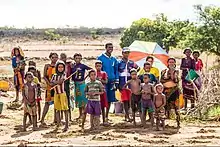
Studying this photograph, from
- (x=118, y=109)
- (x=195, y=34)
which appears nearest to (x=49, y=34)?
(x=195, y=34)

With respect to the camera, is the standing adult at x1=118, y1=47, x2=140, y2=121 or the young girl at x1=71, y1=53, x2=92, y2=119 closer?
the young girl at x1=71, y1=53, x2=92, y2=119

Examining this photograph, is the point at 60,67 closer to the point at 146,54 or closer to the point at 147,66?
the point at 147,66

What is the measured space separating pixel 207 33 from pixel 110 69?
10385 millimetres

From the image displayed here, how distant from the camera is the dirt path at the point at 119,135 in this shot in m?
9.81

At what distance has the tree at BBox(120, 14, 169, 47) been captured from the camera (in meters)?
36.2

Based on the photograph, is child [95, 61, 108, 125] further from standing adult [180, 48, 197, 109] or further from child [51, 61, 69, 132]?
standing adult [180, 48, 197, 109]

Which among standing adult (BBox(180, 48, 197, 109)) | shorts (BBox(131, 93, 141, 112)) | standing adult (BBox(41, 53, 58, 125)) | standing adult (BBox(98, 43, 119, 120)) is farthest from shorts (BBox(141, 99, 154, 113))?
standing adult (BBox(180, 48, 197, 109))

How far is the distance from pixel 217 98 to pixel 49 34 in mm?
78476

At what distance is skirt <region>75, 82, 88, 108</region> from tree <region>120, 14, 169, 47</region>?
78.9ft

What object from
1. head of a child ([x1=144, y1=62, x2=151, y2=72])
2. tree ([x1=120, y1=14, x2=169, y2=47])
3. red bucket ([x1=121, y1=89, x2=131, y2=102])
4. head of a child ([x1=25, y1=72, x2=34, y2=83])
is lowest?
red bucket ([x1=121, y1=89, x2=131, y2=102])

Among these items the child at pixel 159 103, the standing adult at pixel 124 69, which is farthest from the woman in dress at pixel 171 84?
the standing adult at pixel 124 69

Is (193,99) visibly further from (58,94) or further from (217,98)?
(58,94)

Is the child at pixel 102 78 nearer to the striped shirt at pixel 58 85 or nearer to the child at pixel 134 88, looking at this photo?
the child at pixel 134 88

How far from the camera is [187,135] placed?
34.7 feet
